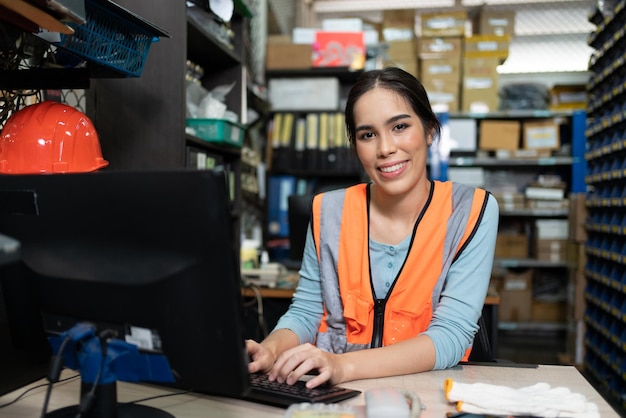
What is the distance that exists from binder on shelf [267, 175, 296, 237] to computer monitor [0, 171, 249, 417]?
11.9 feet

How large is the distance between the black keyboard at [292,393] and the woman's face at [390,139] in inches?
22.9

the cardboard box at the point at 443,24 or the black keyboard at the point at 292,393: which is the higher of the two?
the cardboard box at the point at 443,24

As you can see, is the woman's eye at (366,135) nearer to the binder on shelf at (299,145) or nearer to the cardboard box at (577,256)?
the cardboard box at (577,256)

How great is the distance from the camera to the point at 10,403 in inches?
37.2

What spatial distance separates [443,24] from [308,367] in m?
4.51

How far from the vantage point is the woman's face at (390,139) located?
138 cm

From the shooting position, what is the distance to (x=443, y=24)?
16.1 feet

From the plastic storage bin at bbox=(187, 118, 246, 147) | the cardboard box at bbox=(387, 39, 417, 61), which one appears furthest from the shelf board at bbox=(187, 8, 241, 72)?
the cardboard box at bbox=(387, 39, 417, 61)

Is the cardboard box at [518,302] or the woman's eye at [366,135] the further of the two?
the cardboard box at [518,302]

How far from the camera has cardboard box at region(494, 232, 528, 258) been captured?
5.00 metres

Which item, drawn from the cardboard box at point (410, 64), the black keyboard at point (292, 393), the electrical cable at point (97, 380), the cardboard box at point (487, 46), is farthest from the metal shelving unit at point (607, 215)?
the electrical cable at point (97, 380)

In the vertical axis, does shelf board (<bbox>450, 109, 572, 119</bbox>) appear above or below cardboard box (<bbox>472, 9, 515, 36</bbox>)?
below

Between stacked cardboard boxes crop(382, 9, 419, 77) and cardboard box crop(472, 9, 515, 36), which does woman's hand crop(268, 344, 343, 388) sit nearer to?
stacked cardboard boxes crop(382, 9, 419, 77)

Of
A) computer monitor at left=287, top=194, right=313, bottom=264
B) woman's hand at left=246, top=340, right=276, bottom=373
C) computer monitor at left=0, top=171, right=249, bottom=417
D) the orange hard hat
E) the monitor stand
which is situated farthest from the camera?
computer monitor at left=287, top=194, right=313, bottom=264
